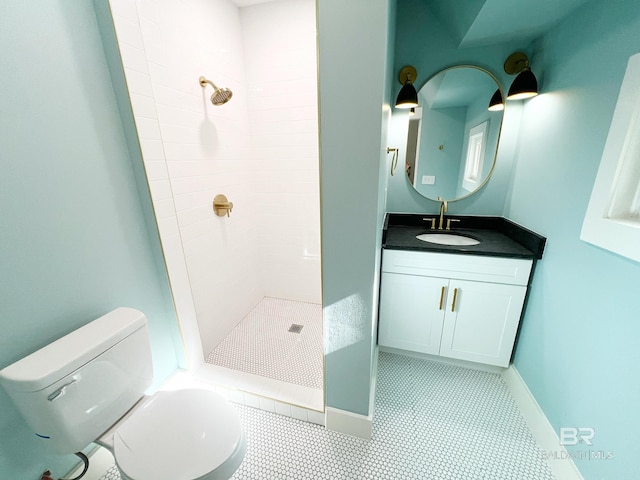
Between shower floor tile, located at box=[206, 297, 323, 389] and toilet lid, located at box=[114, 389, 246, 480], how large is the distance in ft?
2.10

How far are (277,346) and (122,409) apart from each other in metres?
1.03

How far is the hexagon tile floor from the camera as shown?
3.82ft

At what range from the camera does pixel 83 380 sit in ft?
2.91

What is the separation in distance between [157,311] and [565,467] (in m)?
2.11

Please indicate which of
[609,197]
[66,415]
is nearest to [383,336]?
[609,197]

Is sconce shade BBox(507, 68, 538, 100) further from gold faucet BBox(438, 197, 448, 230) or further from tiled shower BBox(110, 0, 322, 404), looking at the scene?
tiled shower BBox(110, 0, 322, 404)

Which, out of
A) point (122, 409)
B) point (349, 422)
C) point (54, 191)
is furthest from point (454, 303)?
point (54, 191)

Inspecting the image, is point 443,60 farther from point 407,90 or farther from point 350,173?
point 350,173

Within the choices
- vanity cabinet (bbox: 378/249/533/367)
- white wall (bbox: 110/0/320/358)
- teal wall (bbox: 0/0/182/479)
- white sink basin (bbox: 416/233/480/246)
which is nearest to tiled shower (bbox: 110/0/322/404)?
white wall (bbox: 110/0/320/358)

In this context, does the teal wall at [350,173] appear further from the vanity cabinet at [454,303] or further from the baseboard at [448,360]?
the baseboard at [448,360]

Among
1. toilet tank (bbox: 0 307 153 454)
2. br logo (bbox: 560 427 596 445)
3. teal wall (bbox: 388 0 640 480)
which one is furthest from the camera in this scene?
br logo (bbox: 560 427 596 445)

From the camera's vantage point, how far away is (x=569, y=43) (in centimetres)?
121

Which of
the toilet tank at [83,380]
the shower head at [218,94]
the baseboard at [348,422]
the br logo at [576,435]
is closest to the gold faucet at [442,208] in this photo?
the br logo at [576,435]

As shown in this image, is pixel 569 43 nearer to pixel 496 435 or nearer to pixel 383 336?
pixel 383 336
